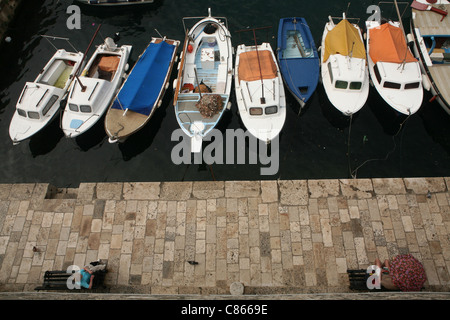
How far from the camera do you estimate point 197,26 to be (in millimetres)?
21656

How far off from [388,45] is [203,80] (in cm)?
1128

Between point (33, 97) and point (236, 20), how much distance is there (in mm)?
14913

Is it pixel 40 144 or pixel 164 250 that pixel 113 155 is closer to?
pixel 40 144

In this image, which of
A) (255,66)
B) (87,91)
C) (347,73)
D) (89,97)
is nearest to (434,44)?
(347,73)

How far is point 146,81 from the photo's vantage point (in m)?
19.1

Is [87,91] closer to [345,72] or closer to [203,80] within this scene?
[203,80]

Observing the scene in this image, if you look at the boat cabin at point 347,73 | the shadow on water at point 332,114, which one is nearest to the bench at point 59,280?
the shadow on water at point 332,114

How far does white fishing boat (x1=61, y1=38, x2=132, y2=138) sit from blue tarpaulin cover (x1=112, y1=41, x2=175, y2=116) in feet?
3.65

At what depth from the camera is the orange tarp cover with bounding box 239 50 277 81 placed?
18.5m

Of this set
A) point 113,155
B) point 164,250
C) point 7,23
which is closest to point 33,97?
point 113,155

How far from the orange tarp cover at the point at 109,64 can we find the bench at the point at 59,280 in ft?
41.9

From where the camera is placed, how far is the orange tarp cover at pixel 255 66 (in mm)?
18531

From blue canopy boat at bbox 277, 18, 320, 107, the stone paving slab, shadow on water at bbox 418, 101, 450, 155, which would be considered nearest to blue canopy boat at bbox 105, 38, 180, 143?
the stone paving slab

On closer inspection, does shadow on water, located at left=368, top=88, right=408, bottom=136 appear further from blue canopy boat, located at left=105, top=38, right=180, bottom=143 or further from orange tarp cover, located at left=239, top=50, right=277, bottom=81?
blue canopy boat, located at left=105, top=38, right=180, bottom=143
